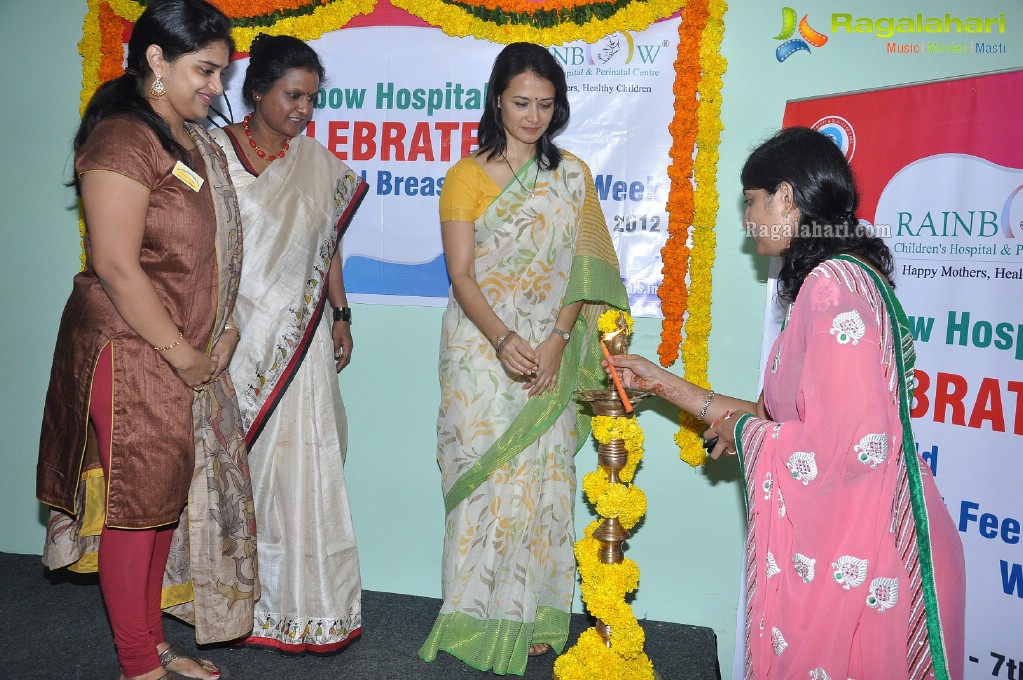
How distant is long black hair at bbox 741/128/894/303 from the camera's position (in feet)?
5.84

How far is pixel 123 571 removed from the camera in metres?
2.20

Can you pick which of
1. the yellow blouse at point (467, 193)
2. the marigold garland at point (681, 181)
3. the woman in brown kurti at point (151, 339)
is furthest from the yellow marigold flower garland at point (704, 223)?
the woman in brown kurti at point (151, 339)

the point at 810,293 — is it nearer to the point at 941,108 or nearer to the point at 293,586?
the point at 941,108

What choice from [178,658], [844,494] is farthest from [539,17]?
[178,658]

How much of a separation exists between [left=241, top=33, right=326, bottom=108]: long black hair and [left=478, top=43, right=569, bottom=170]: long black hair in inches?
22.6

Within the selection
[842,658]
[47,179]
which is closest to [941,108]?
[842,658]

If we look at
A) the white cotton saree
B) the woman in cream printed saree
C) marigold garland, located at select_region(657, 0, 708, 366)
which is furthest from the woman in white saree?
marigold garland, located at select_region(657, 0, 708, 366)

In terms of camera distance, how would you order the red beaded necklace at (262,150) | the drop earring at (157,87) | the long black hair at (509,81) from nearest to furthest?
1. the drop earring at (157,87)
2. the long black hair at (509,81)
3. the red beaded necklace at (262,150)

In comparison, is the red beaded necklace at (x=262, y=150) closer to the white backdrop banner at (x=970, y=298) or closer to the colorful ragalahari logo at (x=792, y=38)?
the colorful ragalahari logo at (x=792, y=38)

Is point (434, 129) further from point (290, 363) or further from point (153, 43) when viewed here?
point (153, 43)

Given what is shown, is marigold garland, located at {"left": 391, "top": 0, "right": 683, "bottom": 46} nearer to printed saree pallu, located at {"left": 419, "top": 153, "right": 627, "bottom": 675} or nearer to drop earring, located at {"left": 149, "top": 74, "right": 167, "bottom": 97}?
printed saree pallu, located at {"left": 419, "top": 153, "right": 627, "bottom": 675}

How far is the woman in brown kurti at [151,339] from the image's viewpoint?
2086 millimetres

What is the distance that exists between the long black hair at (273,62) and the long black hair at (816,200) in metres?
1.52

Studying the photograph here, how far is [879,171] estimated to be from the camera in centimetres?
251
